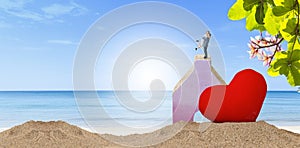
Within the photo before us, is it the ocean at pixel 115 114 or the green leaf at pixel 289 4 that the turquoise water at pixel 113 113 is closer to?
the ocean at pixel 115 114

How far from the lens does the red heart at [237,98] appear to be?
10.2ft

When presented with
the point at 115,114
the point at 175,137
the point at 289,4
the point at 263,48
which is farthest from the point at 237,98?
the point at 115,114

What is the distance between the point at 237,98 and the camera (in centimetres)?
311

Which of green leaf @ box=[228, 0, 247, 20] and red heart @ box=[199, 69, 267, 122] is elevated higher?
green leaf @ box=[228, 0, 247, 20]

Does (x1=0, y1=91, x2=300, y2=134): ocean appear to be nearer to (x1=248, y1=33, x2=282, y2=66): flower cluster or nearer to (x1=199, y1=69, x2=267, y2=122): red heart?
(x1=199, y1=69, x2=267, y2=122): red heart

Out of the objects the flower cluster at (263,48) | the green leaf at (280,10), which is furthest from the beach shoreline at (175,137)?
the green leaf at (280,10)

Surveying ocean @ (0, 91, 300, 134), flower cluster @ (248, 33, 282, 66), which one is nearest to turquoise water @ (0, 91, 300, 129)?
ocean @ (0, 91, 300, 134)

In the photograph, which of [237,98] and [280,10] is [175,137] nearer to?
[237,98]

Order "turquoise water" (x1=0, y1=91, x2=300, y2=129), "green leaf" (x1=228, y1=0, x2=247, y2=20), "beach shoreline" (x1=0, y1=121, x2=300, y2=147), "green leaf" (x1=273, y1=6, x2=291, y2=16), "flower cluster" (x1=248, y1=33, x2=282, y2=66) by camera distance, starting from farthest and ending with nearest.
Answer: "turquoise water" (x1=0, y1=91, x2=300, y2=129) < "beach shoreline" (x1=0, y1=121, x2=300, y2=147) < "flower cluster" (x1=248, y1=33, x2=282, y2=66) < "green leaf" (x1=228, y1=0, x2=247, y2=20) < "green leaf" (x1=273, y1=6, x2=291, y2=16)

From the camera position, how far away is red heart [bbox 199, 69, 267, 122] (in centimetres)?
310

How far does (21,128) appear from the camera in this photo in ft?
10.6

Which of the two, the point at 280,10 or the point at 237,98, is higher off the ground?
the point at 280,10

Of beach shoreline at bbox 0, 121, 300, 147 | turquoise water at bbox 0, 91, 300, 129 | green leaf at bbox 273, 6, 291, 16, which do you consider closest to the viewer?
green leaf at bbox 273, 6, 291, 16

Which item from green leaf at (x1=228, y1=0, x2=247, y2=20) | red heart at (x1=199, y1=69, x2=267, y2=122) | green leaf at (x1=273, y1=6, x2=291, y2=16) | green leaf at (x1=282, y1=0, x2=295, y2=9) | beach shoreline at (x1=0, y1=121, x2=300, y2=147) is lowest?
beach shoreline at (x1=0, y1=121, x2=300, y2=147)
